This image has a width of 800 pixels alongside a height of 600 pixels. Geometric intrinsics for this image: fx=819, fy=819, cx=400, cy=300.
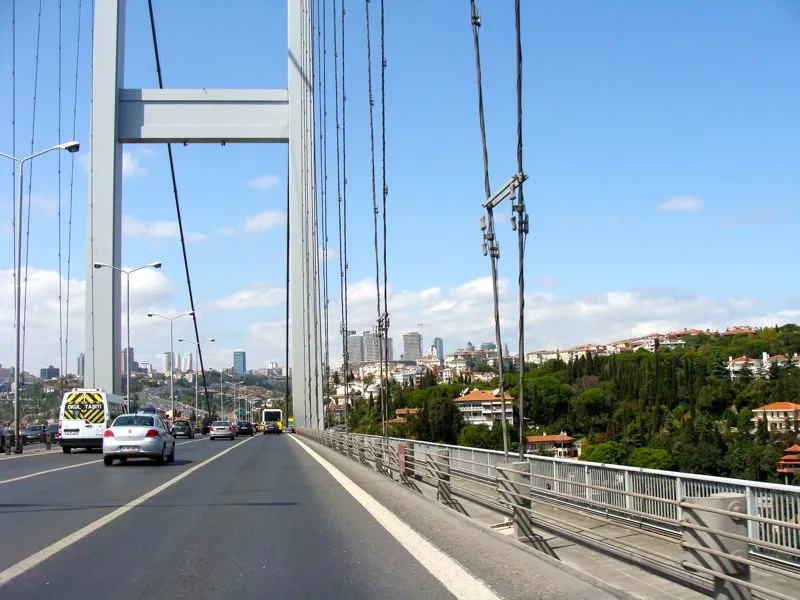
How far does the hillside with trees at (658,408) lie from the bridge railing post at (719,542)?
19.5 metres

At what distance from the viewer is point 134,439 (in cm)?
2058

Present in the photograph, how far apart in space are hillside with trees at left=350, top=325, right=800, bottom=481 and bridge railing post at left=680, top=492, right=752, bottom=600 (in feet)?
63.9

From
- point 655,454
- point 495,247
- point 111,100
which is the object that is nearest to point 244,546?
point 495,247

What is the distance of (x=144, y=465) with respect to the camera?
2134cm

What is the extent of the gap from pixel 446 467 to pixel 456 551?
4.76 m

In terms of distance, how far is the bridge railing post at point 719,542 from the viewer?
4887 millimetres

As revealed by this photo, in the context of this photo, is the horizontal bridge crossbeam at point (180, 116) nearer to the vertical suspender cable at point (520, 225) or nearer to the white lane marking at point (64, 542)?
the white lane marking at point (64, 542)

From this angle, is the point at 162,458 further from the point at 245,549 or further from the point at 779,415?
the point at 779,415

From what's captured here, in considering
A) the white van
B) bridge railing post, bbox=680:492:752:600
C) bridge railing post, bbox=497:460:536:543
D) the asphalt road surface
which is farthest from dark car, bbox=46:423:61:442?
bridge railing post, bbox=680:492:752:600

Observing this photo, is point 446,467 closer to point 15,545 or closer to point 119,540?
point 119,540

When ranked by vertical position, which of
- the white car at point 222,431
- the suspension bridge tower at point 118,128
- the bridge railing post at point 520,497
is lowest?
the white car at point 222,431

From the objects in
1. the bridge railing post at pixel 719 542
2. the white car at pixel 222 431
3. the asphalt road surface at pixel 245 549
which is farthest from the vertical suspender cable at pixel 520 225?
the white car at pixel 222 431

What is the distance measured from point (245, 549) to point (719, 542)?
14.6 ft

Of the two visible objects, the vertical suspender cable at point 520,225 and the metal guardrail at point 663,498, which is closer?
the metal guardrail at point 663,498
